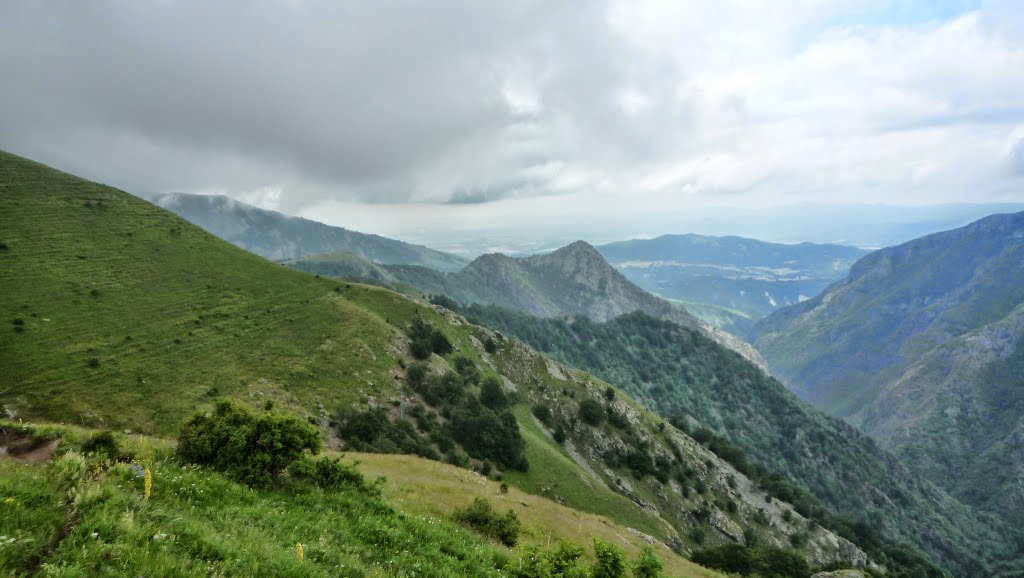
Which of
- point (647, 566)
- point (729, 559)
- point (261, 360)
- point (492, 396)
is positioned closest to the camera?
point (647, 566)

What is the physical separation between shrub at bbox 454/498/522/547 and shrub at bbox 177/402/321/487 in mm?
9025

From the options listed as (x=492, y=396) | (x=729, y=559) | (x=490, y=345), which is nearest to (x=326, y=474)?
(x=729, y=559)

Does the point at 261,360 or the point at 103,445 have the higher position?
the point at 103,445

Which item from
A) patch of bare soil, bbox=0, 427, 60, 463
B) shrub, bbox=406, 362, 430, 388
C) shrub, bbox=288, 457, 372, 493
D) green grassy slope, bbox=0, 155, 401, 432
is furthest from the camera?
shrub, bbox=406, 362, 430, 388

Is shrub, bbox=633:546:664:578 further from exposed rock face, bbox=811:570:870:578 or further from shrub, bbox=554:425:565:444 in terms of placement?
shrub, bbox=554:425:565:444

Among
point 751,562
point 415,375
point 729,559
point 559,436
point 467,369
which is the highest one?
point 415,375

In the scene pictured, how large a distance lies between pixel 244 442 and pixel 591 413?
8919 cm

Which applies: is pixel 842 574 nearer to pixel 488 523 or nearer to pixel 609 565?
pixel 488 523

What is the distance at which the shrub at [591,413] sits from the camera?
9994cm

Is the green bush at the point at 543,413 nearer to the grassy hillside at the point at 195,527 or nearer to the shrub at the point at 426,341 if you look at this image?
the shrub at the point at 426,341

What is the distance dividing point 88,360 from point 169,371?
7658mm

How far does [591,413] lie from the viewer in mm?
99875

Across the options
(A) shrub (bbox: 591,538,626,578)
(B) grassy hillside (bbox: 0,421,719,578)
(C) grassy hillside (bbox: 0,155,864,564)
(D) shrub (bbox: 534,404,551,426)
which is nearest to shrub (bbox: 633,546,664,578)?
(A) shrub (bbox: 591,538,626,578)

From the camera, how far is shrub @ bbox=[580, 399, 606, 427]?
99.9 meters
